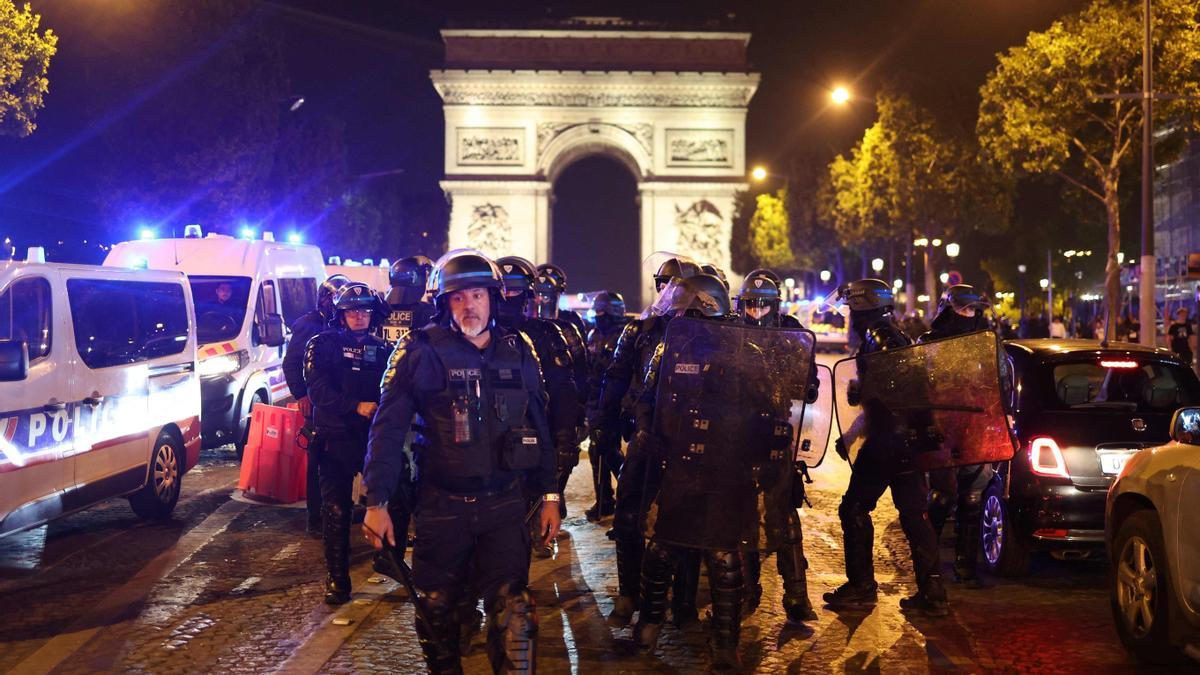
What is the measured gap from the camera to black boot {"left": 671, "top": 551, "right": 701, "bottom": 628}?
638 cm

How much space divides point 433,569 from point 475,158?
4975 centimetres

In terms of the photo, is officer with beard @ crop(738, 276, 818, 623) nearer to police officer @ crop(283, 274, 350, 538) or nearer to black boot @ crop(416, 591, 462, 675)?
black boot @ crop(416, 591, 462, 675)

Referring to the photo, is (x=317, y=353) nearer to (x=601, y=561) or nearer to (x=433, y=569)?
(x=601, y=561)

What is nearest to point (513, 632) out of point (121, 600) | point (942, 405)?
point (942, 405)

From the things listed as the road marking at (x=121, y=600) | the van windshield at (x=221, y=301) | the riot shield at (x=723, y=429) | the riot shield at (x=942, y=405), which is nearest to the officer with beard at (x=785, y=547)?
the riot shield at (x=723, y=429)

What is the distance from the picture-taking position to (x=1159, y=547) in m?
5.42

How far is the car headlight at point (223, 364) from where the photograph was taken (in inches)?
495

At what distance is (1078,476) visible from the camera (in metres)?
7.11

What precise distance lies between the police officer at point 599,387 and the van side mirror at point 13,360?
10.3 ft

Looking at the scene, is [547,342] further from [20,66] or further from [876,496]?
[20,66]

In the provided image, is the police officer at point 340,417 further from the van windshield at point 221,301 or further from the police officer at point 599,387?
the van windshield at point 221,301

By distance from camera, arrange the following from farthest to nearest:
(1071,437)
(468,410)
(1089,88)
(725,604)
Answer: (1089,88), (1071,437), (725,604), (468,410)

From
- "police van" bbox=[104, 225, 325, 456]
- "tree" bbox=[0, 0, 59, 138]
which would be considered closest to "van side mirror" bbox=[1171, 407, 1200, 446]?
"police van" bbox=[104, 225, 325, 456]

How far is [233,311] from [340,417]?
23.0ft
